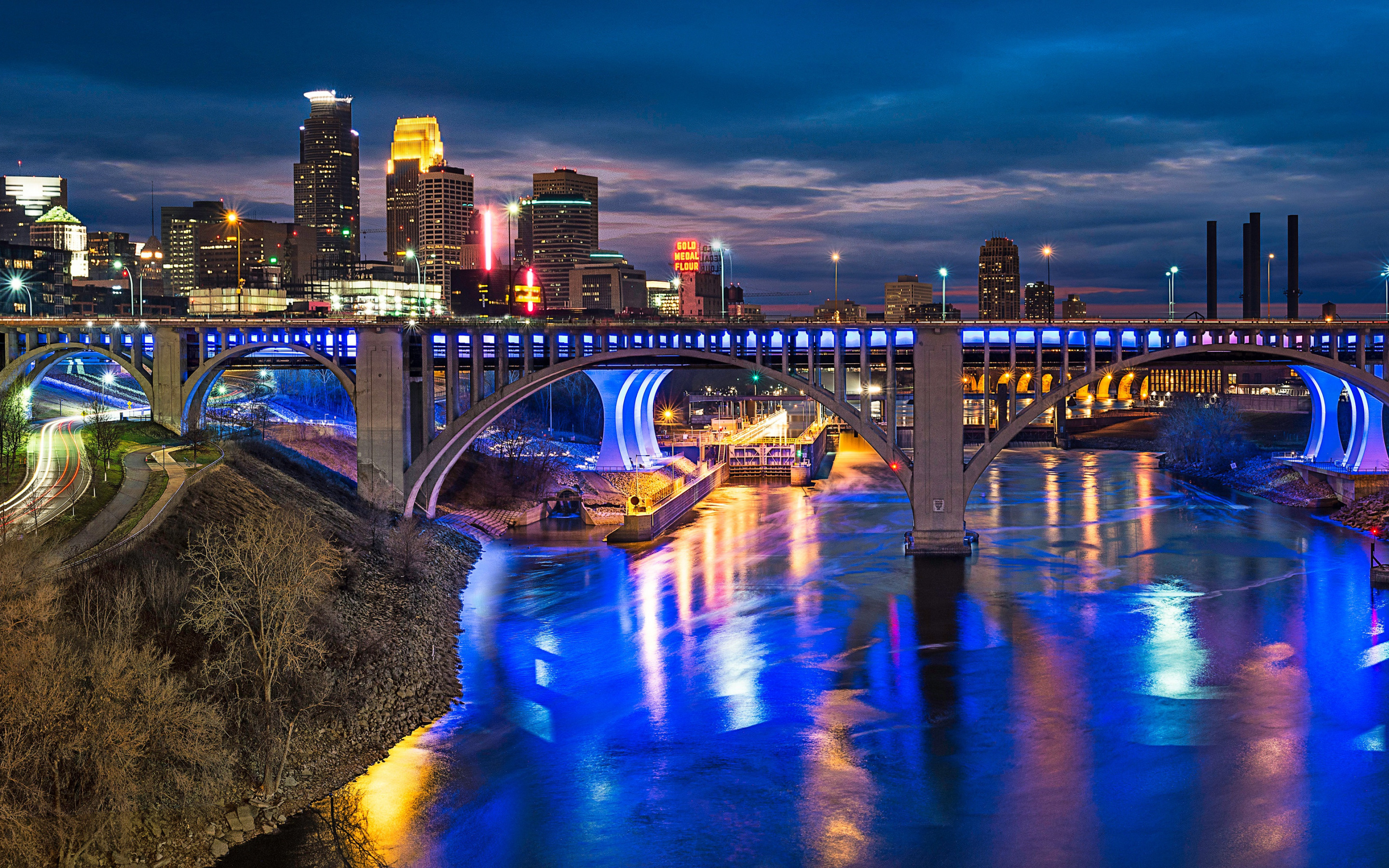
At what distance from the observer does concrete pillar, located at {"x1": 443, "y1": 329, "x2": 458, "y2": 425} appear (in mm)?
55500

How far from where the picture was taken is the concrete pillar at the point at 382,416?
2124 inches

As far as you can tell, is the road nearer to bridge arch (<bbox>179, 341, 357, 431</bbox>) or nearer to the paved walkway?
the paved walkway

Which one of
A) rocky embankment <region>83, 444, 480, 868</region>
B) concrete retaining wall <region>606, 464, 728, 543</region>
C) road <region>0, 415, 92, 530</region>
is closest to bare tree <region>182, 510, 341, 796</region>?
rocky embankment <region>83, 444, 480, 868</region>

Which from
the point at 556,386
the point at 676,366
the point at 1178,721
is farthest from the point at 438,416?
the point at 1178,721

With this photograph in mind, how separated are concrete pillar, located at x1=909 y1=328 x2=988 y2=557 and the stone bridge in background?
7cm

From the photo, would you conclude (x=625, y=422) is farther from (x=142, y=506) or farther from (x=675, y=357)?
(x=142, y=506)

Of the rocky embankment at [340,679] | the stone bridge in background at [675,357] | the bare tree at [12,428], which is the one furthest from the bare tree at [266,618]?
the stone bridge in background at [675,357]

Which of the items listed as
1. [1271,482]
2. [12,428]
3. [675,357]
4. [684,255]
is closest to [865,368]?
[675,357]

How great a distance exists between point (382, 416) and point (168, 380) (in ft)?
37.8

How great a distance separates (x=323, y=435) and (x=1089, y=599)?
4807cm

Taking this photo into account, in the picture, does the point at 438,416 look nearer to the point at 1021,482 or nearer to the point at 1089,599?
the point at 1021,482

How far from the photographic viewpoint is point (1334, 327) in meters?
51.9

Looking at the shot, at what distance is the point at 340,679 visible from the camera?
31875mm

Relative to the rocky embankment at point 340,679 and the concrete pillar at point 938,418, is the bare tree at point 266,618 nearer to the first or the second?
the rocky embankment at point 340,679
